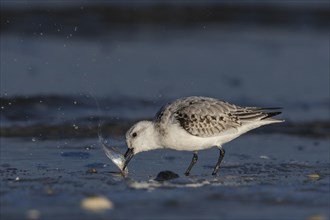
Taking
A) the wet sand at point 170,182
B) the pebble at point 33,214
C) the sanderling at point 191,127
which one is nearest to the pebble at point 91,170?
the wet sand at point 170,182

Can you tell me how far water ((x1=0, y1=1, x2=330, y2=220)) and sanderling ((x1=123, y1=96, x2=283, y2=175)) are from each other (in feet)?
0.90

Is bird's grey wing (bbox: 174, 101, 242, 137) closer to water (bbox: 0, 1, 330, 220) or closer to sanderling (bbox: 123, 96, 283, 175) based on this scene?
sanderling (bbox: 123, 96, 283, 175)

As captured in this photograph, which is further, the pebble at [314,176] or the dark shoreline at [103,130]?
the dark shoreline at [103,130]

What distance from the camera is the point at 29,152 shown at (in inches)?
411

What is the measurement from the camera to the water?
8031 mm

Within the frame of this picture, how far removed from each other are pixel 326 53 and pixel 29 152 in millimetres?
8513

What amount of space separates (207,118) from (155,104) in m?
3.90

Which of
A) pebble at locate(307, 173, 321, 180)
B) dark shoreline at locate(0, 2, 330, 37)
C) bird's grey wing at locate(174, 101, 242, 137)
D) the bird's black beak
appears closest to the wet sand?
pebble at locate(307, 173, 321, 180)

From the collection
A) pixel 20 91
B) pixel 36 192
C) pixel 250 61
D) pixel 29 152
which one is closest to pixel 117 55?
pixel 250 61

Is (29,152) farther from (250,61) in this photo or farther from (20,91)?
(250,61)

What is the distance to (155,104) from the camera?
13.5 meters

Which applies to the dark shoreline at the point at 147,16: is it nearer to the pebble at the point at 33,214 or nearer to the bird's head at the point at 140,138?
the bird's head at the point at 140,138

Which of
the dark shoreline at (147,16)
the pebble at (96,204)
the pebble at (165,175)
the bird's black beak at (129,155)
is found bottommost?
the pebble at (96,204)

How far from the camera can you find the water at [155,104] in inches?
316
